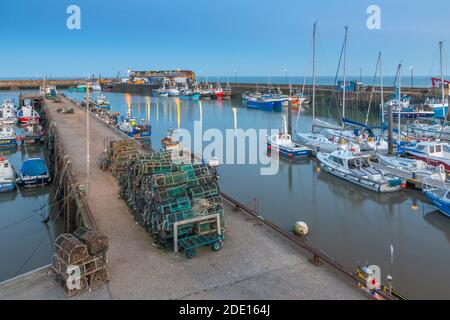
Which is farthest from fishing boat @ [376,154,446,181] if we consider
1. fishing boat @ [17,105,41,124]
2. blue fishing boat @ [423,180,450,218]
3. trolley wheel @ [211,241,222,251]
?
fishing boat @ [17,105,41,124]

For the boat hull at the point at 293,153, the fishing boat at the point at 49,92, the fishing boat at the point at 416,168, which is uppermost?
the fishing boat at the point at 49,92

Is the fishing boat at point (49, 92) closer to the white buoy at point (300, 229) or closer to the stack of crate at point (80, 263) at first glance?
the white buoy at point (300, 229)

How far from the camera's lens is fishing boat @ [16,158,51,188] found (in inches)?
947

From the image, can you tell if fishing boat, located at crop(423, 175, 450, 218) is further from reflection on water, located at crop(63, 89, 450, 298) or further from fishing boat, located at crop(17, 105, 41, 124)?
fishing boat, located at crop(17, 105, 41, 124)

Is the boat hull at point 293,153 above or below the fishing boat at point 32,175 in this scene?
above

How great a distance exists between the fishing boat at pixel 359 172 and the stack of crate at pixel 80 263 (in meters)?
18.5

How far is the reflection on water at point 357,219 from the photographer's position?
14.2 metres

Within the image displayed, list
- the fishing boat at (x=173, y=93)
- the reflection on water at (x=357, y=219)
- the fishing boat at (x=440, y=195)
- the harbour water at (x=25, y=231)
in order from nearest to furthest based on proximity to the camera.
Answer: the reflection on water at (x=357, y=219)
the harbour water at (x=25, y=231)
the fishing boat at (x=440, y=195)
the fishing boat at (x=173, y=93)

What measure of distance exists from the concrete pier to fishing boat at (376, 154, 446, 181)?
586 inches

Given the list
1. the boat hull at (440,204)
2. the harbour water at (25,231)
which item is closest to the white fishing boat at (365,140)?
the boat hull at (440,204)

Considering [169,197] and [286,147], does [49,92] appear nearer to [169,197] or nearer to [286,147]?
[286,147]

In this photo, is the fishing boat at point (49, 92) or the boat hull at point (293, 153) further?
the fishing boat at point (49, 92)

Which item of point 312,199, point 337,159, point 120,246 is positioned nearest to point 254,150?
point 337,159

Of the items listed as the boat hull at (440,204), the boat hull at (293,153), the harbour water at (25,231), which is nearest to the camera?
the harbour water at (25,231)
